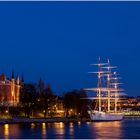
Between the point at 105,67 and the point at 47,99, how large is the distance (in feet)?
74.5

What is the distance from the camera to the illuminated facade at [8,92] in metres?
110

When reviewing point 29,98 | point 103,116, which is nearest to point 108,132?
point 29,98

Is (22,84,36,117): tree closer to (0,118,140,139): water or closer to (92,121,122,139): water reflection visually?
(92,121,122,139): water reflection

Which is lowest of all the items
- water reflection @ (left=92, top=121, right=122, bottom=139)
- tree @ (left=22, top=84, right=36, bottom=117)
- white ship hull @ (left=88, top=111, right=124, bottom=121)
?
water reflection @ (left=92, top=121, right=122, bottom=139)

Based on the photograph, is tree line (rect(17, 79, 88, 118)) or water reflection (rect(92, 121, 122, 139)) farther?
tree line (rect(17, 79, 88, 118))

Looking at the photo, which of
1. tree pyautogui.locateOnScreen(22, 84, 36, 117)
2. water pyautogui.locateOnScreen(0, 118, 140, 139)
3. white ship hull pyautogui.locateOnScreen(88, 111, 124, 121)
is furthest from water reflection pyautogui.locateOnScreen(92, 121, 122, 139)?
white ship hull pyautogui.locateOnScreen(88, 111, 124, 121)

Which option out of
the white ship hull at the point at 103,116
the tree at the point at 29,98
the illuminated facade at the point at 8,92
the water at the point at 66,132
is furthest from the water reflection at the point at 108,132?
the white ship hull at the point at 103,116

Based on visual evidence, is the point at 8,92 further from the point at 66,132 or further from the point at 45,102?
the point at 66,132

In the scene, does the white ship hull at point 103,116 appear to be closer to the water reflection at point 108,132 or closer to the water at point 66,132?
the water reflection at point 108,132

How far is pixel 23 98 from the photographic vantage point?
102375mm

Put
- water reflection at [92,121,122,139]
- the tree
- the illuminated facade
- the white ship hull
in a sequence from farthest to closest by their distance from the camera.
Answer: the white ship hull → the illuminated facade → the tree → water reflection at [92,121,122,139]

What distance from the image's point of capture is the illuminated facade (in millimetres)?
109894

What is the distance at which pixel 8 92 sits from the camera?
112000 mm

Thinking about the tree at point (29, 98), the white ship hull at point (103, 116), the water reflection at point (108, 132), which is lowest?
the water reflection at point (108, 132)
